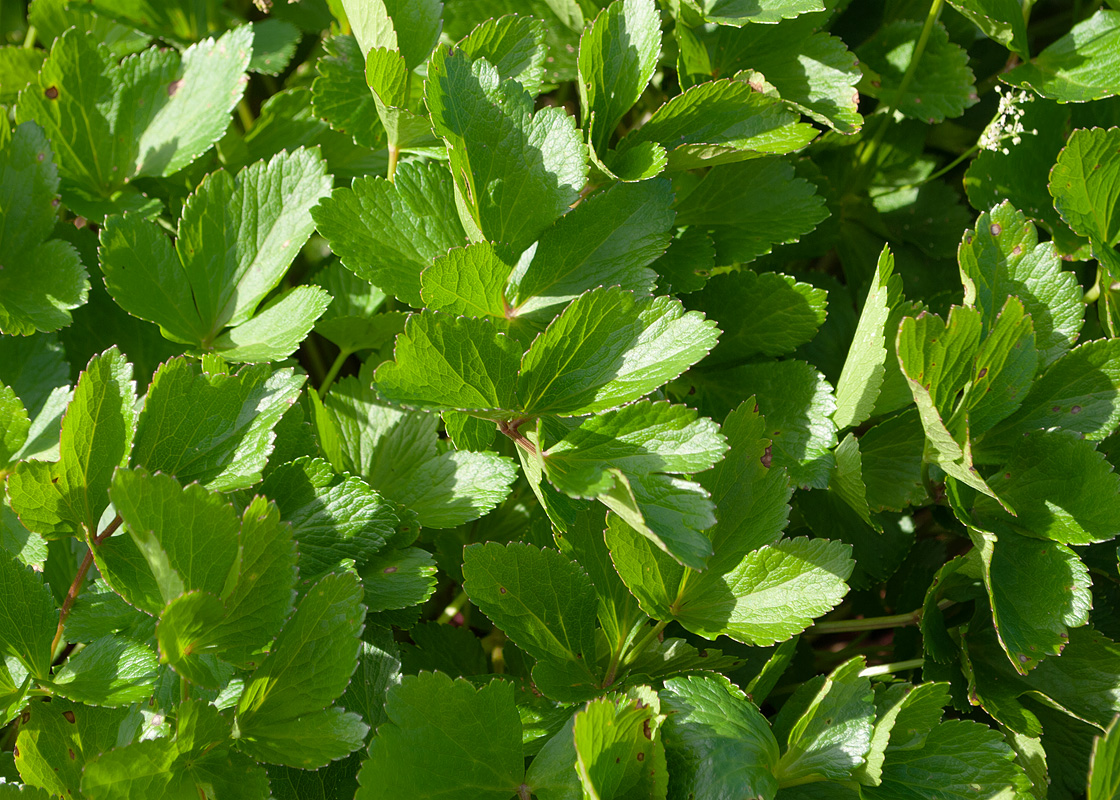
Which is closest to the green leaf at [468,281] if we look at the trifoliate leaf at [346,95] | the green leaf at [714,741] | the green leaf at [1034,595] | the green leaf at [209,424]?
the green leaf at [209,424]

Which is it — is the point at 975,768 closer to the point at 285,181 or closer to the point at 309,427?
the point at 309,427

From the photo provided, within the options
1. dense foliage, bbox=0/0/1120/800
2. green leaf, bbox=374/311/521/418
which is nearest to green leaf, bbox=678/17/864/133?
dense foliage, bbox=0/0/1120/800

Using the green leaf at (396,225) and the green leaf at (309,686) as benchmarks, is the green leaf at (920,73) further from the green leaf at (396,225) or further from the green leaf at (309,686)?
the green leaf at (309,686)

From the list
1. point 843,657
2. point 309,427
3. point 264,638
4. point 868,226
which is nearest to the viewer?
point 264,638

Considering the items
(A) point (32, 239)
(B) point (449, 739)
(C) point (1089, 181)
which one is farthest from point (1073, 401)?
(A) point (32, 239)

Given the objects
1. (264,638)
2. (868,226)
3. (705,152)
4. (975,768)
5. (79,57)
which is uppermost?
(79,57)

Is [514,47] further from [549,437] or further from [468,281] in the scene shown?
[549,437]

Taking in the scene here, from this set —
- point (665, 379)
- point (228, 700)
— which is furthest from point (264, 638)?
point (665, 379)
